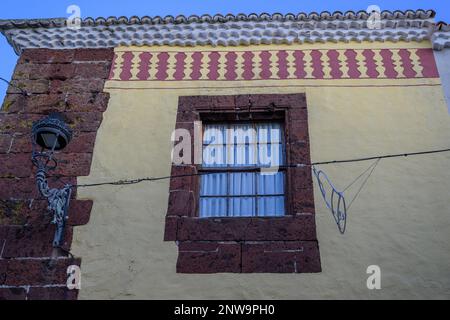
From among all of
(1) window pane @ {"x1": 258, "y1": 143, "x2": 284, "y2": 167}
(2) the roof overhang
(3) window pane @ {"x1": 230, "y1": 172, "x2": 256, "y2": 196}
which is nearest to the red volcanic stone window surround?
(1) window pane @ {"x1": 258, "y1": 143, "x2": 284, "y2": 167}

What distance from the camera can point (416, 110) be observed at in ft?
20.1

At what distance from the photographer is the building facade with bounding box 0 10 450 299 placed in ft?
16.8

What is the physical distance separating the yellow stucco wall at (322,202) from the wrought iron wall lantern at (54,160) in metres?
0.23

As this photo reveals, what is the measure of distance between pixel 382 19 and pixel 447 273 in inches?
128

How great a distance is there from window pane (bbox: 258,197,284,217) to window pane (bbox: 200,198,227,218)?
369 mm

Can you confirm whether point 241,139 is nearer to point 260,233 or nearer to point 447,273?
point 260,233

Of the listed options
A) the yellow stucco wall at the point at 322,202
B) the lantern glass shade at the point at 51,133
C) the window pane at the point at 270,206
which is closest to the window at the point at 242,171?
the window pane at the point at 270,206

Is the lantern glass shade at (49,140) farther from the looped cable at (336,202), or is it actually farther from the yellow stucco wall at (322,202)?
the looped cable at (336,202)

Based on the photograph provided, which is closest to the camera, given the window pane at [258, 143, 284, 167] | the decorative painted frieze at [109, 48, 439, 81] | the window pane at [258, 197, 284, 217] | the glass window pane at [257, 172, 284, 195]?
the window pane at [258, 197, 284, 217]

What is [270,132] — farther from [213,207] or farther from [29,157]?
[29,157]

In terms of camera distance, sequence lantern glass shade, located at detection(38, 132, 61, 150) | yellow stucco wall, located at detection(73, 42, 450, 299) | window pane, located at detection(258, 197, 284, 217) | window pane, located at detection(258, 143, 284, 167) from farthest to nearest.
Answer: window pane, located at detection(258, 143, 284, 167), window pane, located at detection(258, 197, 284, 217), lantern glass shade, located at detection(38, 132, 61, 150), yellow stucco wall, located at detection(73, 42, 450, 299)

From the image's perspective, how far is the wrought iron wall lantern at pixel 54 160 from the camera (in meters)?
5.21

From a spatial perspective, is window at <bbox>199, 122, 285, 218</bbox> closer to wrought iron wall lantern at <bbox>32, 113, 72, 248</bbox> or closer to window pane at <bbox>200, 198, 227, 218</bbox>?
window pane at <bbox>200, 198, 227, 218</bbox>

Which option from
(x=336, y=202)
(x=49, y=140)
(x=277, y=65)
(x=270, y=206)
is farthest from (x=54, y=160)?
(x=277, y=65)
